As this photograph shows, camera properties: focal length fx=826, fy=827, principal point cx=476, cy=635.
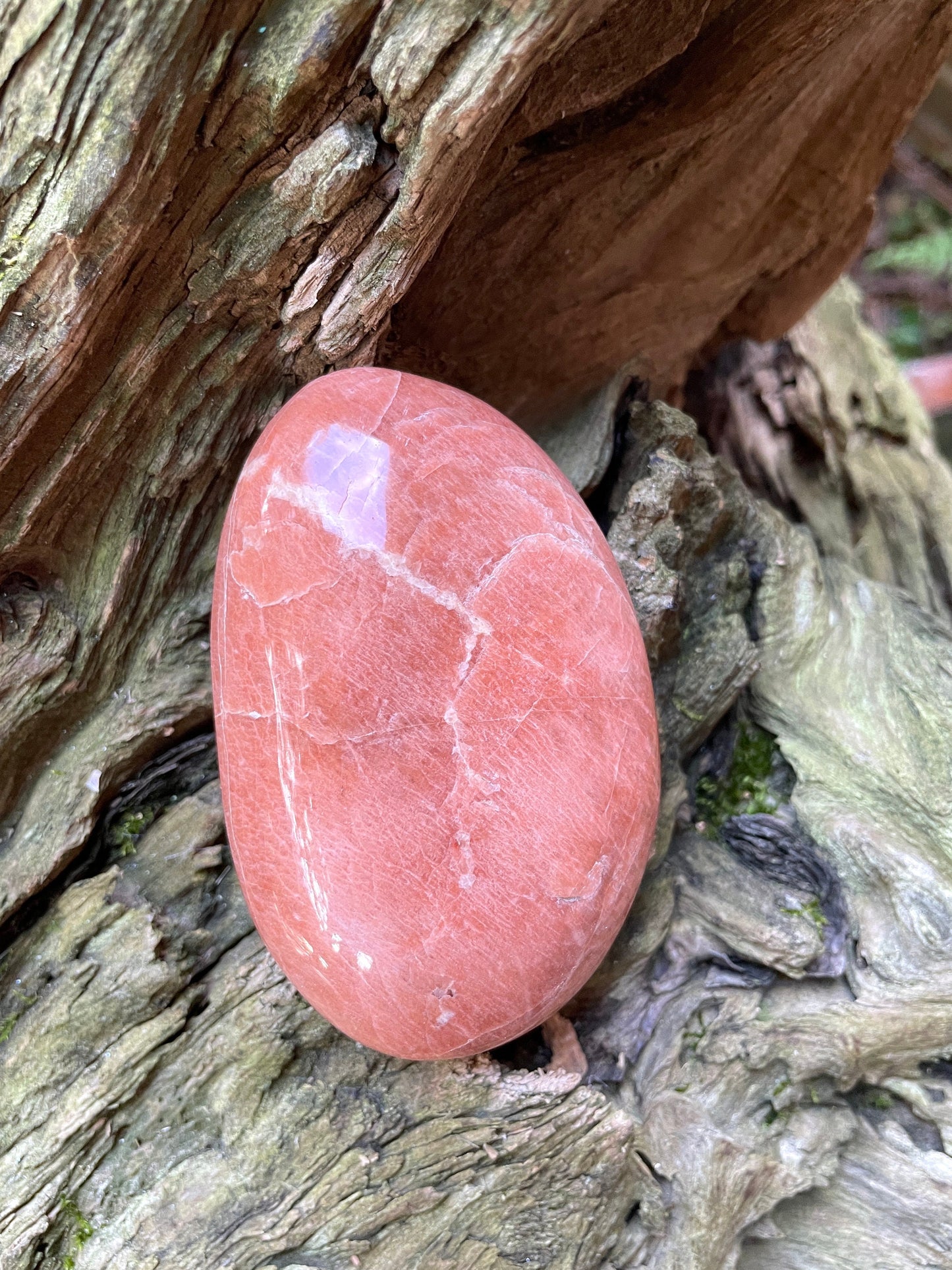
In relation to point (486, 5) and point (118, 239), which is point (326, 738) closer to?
point (118, 239)

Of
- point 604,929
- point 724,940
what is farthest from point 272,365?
point 724,940

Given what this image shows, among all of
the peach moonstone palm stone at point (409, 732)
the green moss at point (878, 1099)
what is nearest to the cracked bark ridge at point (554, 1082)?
the green moss at point (878, 1099)

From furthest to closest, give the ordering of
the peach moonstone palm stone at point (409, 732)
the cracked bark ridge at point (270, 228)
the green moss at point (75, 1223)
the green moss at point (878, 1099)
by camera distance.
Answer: the green moss at point (878, 1099)
the green moss at point (75, 1223)
the peach moonstone palm stone at point (409, 732)
the cracked bark ridge at point (270, 228)

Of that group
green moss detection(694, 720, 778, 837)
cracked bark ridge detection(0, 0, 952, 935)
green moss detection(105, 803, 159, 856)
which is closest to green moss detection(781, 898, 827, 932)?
green moss detection(694, 720, 778, 837)

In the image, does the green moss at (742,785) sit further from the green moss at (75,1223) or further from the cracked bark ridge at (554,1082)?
the green moss at (75,1223)

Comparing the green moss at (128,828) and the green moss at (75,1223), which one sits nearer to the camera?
the green moss at (75,1223)

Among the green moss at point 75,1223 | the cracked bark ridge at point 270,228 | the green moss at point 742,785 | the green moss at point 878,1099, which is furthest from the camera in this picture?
the green moss at point 742,785

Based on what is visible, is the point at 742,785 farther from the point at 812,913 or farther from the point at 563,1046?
the point at 563,1046
